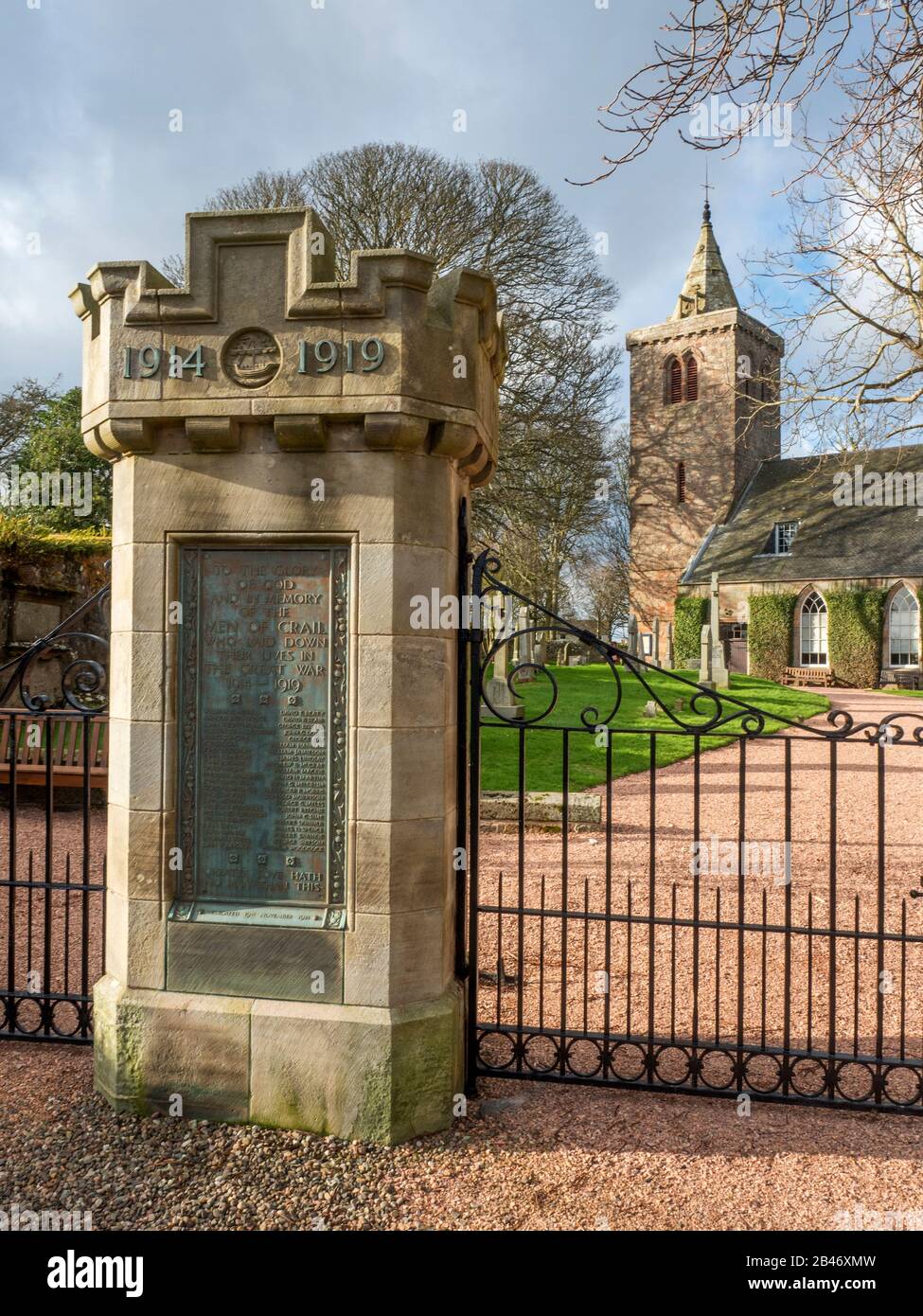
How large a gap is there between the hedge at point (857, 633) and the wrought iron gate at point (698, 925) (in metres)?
23.2

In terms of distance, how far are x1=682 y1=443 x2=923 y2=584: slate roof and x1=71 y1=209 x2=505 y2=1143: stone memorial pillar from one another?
34.2 meters

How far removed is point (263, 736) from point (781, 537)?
Answer: 3787 centimetres

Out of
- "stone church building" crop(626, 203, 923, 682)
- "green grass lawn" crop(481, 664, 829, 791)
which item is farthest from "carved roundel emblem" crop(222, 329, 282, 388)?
"stone church building" crop(626, 203, 923, 682)

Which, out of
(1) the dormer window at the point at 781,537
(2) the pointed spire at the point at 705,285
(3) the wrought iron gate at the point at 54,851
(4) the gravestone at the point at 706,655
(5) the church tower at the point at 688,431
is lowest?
(3) the wrought iron gate at the point at 54,851

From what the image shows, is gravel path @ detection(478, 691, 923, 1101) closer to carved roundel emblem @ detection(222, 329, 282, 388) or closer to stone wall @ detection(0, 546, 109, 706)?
carved roundel emblem @ detection(222, 329, 282, 388)

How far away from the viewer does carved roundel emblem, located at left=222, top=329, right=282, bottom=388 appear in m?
3.66

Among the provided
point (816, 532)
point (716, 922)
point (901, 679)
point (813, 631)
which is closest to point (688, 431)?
point (816, 532)

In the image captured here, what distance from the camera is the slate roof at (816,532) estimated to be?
3497cm

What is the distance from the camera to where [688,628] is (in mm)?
37219

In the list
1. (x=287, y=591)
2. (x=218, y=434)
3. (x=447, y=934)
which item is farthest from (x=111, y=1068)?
(x=218, y=434)

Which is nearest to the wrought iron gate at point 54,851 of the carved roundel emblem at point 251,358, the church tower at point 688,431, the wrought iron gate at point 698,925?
the carved roundel emblem at point 251,358

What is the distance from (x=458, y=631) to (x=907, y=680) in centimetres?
3399

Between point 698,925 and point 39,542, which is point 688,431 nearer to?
point 39,542

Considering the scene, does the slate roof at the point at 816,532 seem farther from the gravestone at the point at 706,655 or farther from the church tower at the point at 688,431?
the gravestone at the point at 706,655
